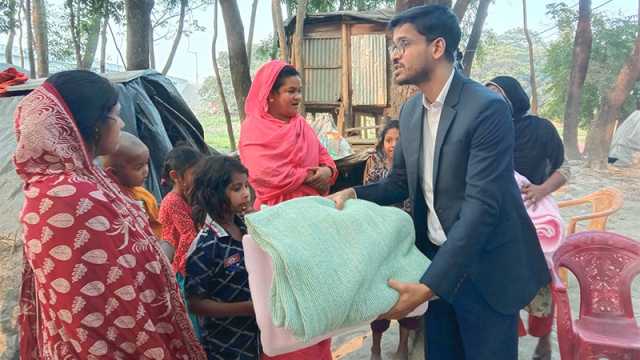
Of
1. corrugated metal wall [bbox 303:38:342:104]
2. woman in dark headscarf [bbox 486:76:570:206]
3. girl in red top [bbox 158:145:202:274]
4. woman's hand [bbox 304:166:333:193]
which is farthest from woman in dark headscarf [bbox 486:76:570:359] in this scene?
corrugated metal wall [bbox 303:38:342:104]

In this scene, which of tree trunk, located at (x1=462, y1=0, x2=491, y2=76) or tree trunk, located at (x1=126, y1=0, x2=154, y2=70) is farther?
tree trunk, located at (x1=462, y1=0, x2=491, y2=76)

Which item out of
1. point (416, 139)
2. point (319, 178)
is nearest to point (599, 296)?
point (416, 139)

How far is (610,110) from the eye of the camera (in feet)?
38.4

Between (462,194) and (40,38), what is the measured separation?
42.5 ft

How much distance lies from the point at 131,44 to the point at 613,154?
13.8 metres

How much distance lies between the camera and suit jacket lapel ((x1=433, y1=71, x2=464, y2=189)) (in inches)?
71.3

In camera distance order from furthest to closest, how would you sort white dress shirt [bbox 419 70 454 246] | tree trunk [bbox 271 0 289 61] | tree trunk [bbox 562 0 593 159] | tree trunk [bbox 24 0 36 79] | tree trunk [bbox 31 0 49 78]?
tree trunk [bbox 24 0 36 79], tree trunk [bbox 562 0 593 159], tree trunk [bbox 31 0 49 78], tree trunk [bbox 271 0 289 61], white dress shirt [bbox 419 70 454 246]

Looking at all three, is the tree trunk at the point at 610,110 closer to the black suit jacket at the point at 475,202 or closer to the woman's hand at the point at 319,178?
the woman's hand at the point at 319,178

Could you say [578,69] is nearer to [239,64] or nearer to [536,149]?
[239,64]

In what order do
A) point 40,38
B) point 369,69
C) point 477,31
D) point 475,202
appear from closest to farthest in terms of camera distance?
point 475,202
point 369,69
point 40,38
point 477,31

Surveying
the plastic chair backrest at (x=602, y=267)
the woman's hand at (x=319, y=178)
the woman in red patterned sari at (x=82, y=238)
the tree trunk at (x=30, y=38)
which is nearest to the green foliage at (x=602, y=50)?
the plastic chair backrest at (x=602, y=267)

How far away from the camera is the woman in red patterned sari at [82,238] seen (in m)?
1.40

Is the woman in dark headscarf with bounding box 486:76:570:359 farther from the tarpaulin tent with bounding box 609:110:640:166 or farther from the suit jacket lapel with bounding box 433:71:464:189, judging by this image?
the tarpaulin tent with bounding box 609:110:640:166

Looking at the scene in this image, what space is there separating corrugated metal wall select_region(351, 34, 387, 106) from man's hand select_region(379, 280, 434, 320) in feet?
34.4
